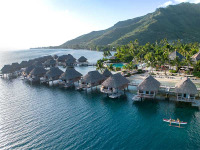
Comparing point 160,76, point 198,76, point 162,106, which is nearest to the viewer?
point 162,106

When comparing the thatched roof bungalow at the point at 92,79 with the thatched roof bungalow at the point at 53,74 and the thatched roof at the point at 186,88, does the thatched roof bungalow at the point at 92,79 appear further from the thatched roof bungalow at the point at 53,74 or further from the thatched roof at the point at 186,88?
the thatched roof at the point at 186,88

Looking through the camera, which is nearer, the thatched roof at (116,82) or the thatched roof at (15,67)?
the thatched roof at (116,82)

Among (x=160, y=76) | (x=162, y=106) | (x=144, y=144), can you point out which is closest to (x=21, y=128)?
(x=144, y=144)

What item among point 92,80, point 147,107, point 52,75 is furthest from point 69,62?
point 147,107

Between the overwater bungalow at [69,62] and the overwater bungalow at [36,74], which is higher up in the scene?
the overwater bungalow at [69,62]

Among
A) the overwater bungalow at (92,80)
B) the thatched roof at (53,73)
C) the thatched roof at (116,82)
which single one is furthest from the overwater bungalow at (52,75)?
the thatched roof at (116,82)

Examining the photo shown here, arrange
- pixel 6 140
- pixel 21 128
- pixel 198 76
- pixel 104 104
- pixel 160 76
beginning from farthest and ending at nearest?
pixel 160 76, pixel 198 76, pixel 104 104, pixel 21 128, pixel 6 140

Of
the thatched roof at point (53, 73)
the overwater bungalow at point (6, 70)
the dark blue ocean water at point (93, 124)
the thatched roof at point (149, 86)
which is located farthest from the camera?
the overwater bungalow at point (6, 70)

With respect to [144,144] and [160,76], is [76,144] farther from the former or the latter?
[160,76]
